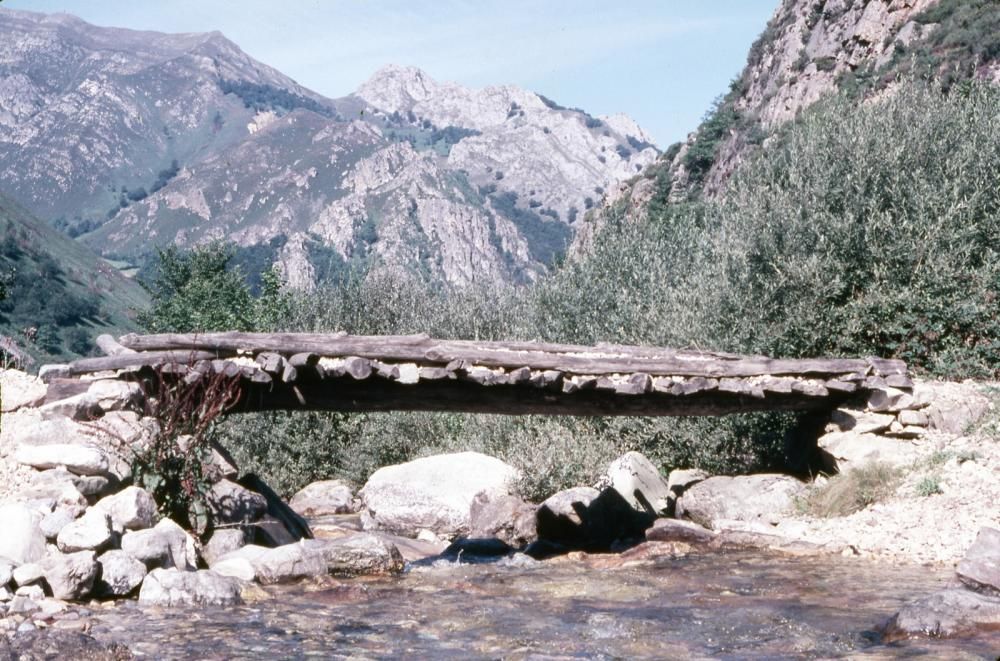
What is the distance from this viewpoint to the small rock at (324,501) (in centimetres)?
1917

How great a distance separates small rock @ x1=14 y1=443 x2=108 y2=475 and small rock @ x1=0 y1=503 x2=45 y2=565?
1088 mm

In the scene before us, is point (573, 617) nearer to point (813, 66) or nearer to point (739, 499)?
point (739, 499)

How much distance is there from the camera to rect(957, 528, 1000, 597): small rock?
25.7 ft

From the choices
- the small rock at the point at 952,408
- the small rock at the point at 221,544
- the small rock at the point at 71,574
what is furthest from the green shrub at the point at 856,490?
the small rock at the point at 71,574

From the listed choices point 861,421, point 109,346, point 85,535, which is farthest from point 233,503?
point 861,421

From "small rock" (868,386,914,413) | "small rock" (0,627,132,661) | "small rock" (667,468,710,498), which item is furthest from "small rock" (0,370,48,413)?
"small rock" (868,386,914,413)

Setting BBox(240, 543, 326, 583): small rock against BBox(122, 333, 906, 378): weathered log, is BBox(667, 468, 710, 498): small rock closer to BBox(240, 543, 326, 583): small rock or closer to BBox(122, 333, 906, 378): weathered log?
BBox(122, 333, 906, 378): weathered log

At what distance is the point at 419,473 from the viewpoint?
17.1 metres

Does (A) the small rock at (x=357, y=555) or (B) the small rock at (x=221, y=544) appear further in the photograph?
(A) the small rock at (x=357, y=555)

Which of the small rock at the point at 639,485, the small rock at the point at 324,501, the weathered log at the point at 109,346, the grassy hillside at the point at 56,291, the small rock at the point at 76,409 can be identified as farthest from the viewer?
the grassy hillside at the point at 56,291

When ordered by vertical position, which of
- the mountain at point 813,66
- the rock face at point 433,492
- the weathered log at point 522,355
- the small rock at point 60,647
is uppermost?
the mountain at point 813,66

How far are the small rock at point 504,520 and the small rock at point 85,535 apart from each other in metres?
6.42

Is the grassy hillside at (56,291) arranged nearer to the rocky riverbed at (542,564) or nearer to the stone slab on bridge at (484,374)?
the stone slab on bridge at (484,374)

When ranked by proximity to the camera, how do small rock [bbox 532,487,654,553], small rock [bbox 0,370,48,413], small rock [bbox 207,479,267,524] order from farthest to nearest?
small rock [bbox 532,487,654,553], small rock [bbox 0,370,48,413], small rock [bbox 207,479,267,524]
